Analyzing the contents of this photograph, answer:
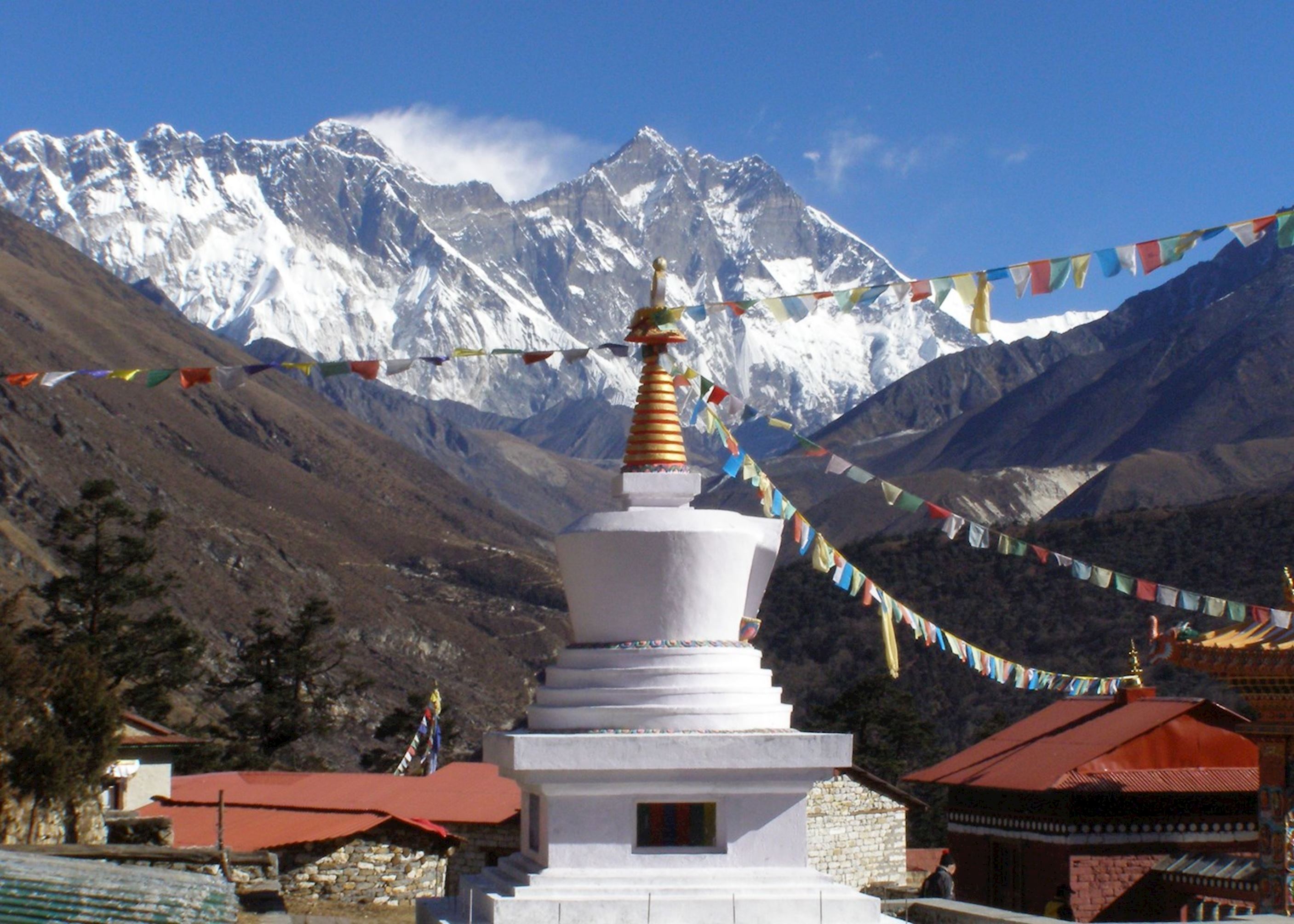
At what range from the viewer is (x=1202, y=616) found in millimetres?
42156

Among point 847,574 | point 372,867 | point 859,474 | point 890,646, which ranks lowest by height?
point 372,867

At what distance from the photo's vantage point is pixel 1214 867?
55.6 ft

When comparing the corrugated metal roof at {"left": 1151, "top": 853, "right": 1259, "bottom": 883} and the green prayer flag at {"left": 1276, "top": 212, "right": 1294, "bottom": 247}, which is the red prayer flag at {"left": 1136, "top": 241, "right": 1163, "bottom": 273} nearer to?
the green prayer flag at {"left": 1276, "top": 212, "right": 1294, "bottom": 247}

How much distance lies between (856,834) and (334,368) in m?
12.9

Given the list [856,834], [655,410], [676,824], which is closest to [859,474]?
[655,410]

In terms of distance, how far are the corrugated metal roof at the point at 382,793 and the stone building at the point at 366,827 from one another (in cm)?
2

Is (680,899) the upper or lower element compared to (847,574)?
lower

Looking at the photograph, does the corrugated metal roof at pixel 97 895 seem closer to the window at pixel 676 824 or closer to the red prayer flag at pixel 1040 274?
the window at pixel 676 824

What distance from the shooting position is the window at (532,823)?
32.1 ft

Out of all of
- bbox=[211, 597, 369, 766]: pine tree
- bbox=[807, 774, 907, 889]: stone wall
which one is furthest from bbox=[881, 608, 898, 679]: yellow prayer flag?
bbox=[211, 597, 369, 766]: pine tree

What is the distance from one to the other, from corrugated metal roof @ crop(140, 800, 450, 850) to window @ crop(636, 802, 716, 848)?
368 inches

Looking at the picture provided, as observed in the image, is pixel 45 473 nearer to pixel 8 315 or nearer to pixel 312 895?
pixel 8 315

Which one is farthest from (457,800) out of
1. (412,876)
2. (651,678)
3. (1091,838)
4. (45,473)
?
(45,473)

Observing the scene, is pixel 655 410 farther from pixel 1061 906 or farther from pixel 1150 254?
pixel 1061 906
